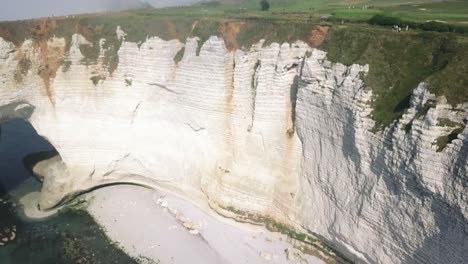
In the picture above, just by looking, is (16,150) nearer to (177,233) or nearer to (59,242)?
(59,242)

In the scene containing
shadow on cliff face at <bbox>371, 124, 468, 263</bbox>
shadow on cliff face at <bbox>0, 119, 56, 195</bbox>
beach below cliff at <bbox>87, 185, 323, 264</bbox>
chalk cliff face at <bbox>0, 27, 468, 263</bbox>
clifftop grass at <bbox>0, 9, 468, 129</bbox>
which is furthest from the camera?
shadow on cliff face at <bbox>0, 119, 56, 195</bbox>

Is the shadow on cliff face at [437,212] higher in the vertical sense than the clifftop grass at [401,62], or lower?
lower

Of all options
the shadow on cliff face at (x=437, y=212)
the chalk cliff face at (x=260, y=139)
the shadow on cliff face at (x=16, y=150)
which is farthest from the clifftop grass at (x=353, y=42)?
the shadow on cliff face at (x=16, y=150)

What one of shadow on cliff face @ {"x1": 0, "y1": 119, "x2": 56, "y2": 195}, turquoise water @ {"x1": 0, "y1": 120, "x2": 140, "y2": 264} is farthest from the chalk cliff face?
shadow on cliff face @ {"x1": 0, "y1": 119, "x2": 56, "y2": 195}

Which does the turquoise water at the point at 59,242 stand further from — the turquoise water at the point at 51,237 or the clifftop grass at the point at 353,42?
the clifftop grass at the point at 353,42

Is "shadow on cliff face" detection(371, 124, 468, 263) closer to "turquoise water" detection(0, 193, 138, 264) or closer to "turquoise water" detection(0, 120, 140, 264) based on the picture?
"turquoise water" detection(0, 120, 140, 264)

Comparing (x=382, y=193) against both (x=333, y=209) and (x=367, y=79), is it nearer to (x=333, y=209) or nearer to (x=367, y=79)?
(x=333, y=209)
